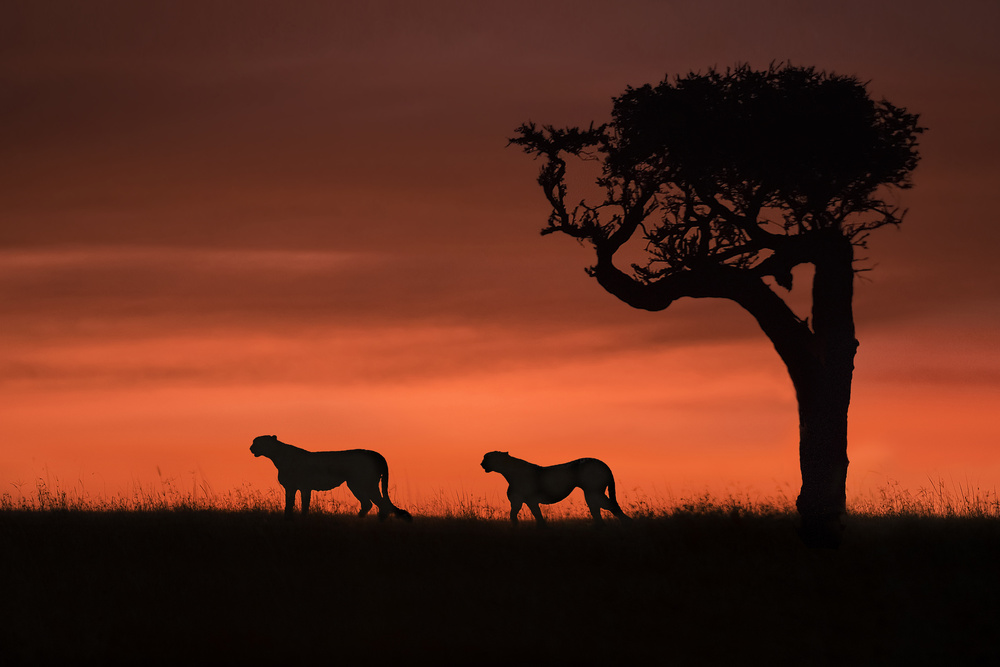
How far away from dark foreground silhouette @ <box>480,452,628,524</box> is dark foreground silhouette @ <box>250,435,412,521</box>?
8.22 feet

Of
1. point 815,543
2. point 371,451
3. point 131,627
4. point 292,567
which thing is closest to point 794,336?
point 815,543

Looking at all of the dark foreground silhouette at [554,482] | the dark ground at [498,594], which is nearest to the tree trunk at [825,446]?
the dark ground at [498,594]

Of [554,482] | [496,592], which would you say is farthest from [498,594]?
[554,482]

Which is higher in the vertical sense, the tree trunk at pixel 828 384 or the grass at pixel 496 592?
the tree trunk at pixel 828 384

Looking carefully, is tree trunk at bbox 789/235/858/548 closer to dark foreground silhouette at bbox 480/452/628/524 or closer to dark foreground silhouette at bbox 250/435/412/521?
dark foreground silhouette at bbox 480/452/628/524

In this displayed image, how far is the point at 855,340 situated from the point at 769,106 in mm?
5597

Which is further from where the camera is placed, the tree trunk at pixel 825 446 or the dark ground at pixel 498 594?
the tree trunk at pixel 825 446

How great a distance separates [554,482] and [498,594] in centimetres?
683

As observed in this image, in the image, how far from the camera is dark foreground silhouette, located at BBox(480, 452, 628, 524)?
23016 millimetres

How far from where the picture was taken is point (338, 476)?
926 inches

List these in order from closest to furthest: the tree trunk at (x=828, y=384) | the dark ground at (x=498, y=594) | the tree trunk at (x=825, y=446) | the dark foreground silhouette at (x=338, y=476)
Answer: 1. the dark ground at (x=498, y=594)
2. the tree trunk at (x=825, y=446)
3. the tree trunk at (x=828, y=384)
4. the dark foreground silhouette at (x=338, y=476)

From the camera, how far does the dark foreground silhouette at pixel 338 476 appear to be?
2350 cm

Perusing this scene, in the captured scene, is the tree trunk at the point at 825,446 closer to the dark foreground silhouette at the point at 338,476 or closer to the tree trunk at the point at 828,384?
the tree trunk at the point at 828,384

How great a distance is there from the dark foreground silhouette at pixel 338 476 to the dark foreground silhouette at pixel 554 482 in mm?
2505
